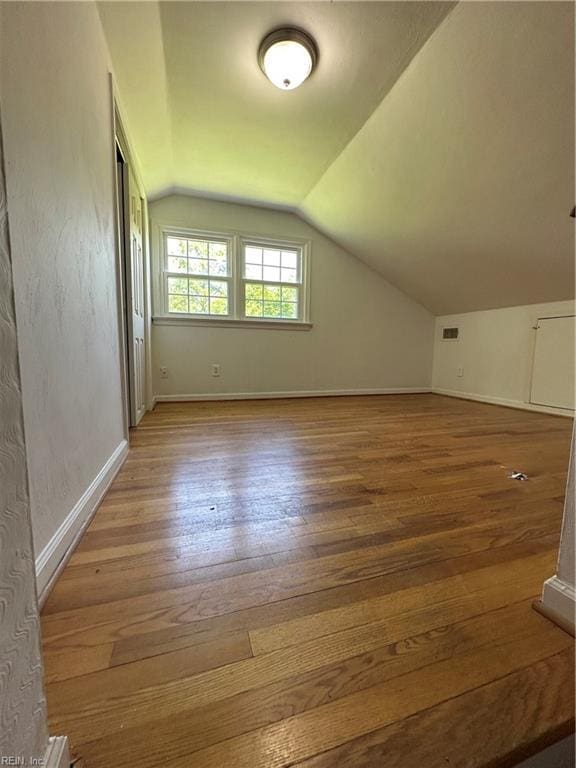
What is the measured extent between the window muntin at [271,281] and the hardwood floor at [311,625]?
2.56 m

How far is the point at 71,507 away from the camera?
105 centimetres

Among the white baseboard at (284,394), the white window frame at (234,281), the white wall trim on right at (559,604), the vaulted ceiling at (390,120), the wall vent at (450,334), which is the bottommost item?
the white wall trim on right at (559,604)

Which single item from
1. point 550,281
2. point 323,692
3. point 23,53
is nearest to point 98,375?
point 23,53

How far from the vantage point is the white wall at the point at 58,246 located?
0.80 meters

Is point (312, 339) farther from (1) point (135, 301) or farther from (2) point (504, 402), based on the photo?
(2) point (504, 402)

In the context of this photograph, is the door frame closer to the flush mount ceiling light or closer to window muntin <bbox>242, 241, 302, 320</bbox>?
the flush mount ceiling light

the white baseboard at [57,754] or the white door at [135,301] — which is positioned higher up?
the white door at [135,301]

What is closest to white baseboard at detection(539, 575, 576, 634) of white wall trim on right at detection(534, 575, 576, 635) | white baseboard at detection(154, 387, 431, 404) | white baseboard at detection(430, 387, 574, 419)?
white wall trim on right at detection(534, 575, 576, 635)

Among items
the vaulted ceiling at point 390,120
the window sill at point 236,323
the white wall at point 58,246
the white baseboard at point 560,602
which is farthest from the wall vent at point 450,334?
the white wall at point 58,246

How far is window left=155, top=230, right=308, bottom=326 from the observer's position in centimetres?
340

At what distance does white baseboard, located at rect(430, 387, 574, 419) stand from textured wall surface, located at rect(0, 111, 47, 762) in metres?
3.88

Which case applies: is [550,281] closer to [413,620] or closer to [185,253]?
[413,620]

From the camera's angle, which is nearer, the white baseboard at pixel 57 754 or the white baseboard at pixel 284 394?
the white baseboard at pixel 57 754

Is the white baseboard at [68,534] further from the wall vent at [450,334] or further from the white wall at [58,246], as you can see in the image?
the wall vent at [450,334]
